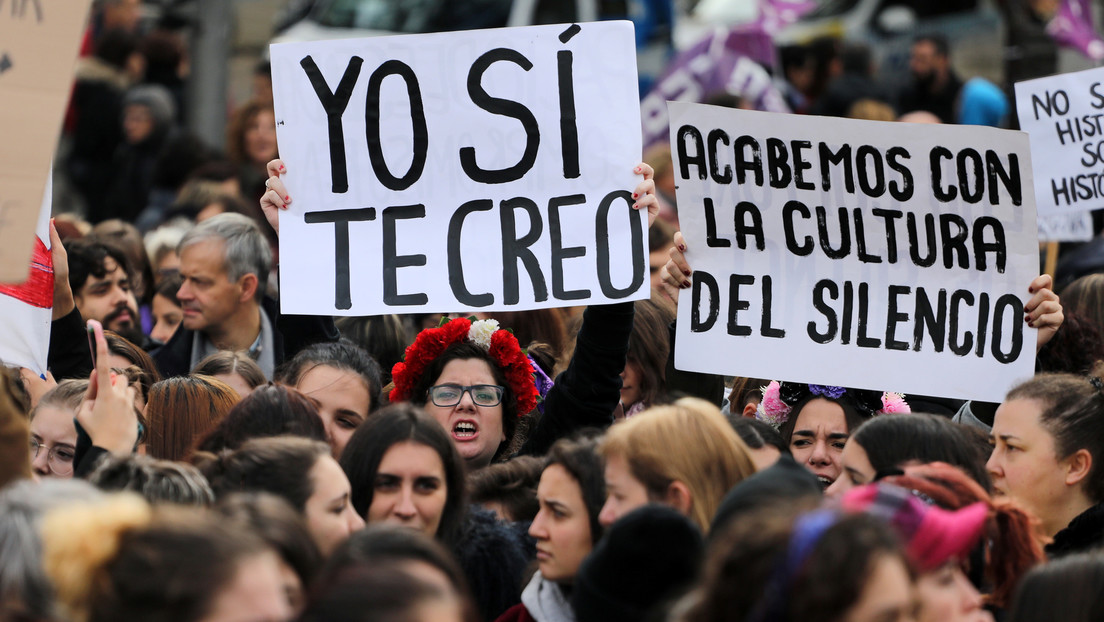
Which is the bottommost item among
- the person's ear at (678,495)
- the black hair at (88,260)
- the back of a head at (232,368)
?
the person's ear at (678,495)

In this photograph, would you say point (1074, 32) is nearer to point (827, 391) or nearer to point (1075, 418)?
point (827, 391)

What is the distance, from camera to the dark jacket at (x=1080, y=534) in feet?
14.0

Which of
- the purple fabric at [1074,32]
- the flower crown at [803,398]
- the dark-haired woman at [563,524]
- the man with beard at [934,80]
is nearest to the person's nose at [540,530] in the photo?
the dark-haired woman at [563,524]

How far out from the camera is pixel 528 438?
17.4 ft

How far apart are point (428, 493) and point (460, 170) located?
128cm

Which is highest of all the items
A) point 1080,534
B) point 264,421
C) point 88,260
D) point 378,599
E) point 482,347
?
point 88,260

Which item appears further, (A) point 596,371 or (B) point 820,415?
(B) point 820,415

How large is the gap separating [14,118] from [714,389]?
2.75m

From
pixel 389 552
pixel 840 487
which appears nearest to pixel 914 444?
pixel 840 487

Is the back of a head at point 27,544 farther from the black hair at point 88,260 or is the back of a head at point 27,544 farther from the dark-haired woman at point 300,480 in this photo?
the black hair at point 88,260

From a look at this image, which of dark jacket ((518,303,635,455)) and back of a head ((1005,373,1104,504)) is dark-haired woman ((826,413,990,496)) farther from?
dark jacket ((518,303,635,455))

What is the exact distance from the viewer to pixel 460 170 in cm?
504

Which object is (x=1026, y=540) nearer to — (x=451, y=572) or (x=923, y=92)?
(x=451, y=572)

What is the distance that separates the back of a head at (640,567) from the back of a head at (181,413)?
1851mm
